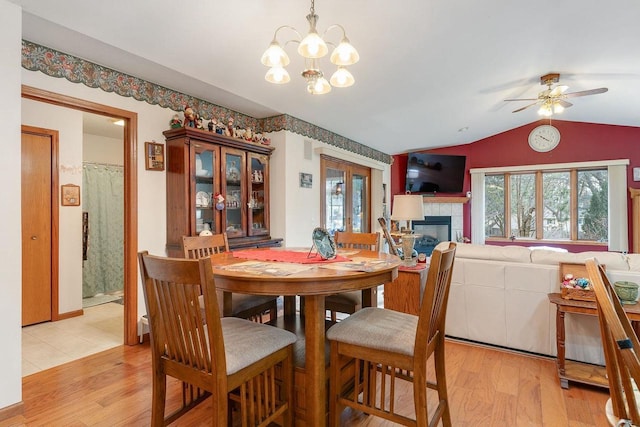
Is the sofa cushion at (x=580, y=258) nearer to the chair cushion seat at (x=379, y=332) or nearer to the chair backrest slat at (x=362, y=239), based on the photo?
the chair backrest slat at (x=362, y=239)

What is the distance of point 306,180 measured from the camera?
4312mm

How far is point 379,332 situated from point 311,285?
1.35 feet

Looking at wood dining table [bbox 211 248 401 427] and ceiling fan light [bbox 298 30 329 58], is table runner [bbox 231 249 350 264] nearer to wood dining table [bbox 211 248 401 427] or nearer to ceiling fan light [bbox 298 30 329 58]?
wood dining table [bbox 211 248 401 427]

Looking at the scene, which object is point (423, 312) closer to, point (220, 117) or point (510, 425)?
point (510, 425)

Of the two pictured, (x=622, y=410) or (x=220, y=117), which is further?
(x=220, y=117)

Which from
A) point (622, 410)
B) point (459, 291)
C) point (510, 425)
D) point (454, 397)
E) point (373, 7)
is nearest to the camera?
point (622, 410)

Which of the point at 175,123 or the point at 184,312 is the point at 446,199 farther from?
the point at 184,312

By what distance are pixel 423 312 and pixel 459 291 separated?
1678mm

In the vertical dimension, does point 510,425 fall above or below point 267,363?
below

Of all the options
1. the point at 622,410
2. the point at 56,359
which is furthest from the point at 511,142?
the point at 56,359

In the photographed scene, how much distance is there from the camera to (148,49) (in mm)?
2436

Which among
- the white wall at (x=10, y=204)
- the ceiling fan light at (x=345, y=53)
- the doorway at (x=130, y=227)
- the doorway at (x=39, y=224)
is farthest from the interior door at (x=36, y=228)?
the ceiling fan light at (x=345, y=53)

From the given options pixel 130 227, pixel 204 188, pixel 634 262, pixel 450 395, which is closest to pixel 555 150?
pixel 634 262

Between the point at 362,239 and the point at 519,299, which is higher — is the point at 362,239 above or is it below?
above
